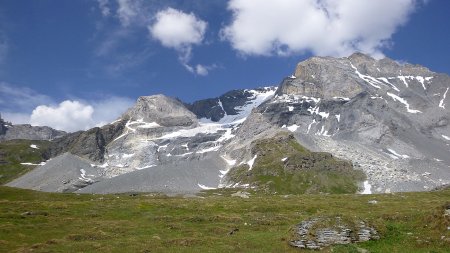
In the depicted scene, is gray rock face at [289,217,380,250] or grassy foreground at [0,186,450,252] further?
grassy foreground at [0,186,450,252]

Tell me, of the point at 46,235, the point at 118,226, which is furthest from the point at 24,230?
the point at 118,226

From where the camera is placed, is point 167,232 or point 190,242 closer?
point 190,242

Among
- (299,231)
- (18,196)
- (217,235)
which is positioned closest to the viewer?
(299,231)

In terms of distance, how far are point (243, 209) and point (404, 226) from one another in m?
39.8

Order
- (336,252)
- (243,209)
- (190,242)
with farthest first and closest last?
(243,209), (190,242), (336,252)

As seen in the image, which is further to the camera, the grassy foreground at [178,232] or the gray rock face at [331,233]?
the grassy foreground at [178,232]

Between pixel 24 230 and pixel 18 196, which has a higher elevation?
pixel 18 196

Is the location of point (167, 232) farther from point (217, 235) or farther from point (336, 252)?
point (336, 252)

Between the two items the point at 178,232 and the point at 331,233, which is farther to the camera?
the point at 178,232

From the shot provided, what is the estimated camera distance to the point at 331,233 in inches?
1539

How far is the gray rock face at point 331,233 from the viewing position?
38.5 metres

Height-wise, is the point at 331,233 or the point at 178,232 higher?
the point at 331,233

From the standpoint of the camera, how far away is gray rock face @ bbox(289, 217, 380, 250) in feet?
126

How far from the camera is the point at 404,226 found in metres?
43.3
